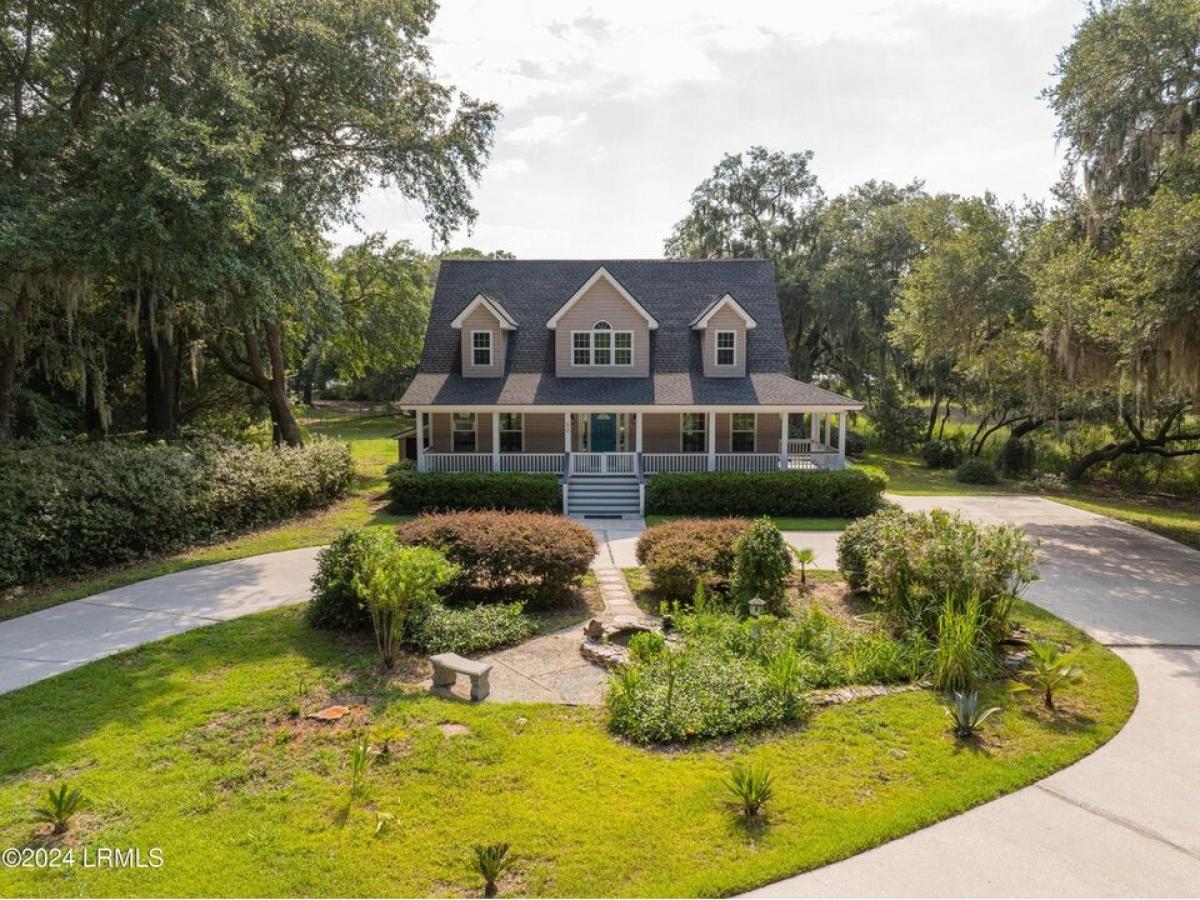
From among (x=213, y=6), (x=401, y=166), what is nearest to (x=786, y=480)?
(x=401, y=166)

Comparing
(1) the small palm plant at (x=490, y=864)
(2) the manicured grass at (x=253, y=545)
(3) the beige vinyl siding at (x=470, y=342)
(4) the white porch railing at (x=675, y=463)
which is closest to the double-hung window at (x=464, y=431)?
(3) the beige vinyl siding at (x=470, y=342)

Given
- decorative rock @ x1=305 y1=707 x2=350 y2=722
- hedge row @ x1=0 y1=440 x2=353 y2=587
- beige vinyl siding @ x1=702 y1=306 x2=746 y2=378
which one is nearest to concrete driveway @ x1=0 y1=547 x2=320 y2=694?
hedge row @ x1=0 y1=440 x2=353 y2=587

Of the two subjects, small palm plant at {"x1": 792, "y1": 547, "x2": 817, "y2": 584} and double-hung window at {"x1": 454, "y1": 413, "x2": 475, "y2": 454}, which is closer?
small palm plant at {"x1": 792, "y1": 547, "x2": 817, "y2": 584}

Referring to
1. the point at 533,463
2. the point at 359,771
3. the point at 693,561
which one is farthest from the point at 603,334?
the point at 359,771

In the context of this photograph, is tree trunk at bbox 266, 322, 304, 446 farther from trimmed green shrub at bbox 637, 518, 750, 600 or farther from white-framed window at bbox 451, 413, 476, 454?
trimmed green shrub at bbox 637, 518, 750, 600

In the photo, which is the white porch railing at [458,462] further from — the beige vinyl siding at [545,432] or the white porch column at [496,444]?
the beige vinyl siding at [545,432]
